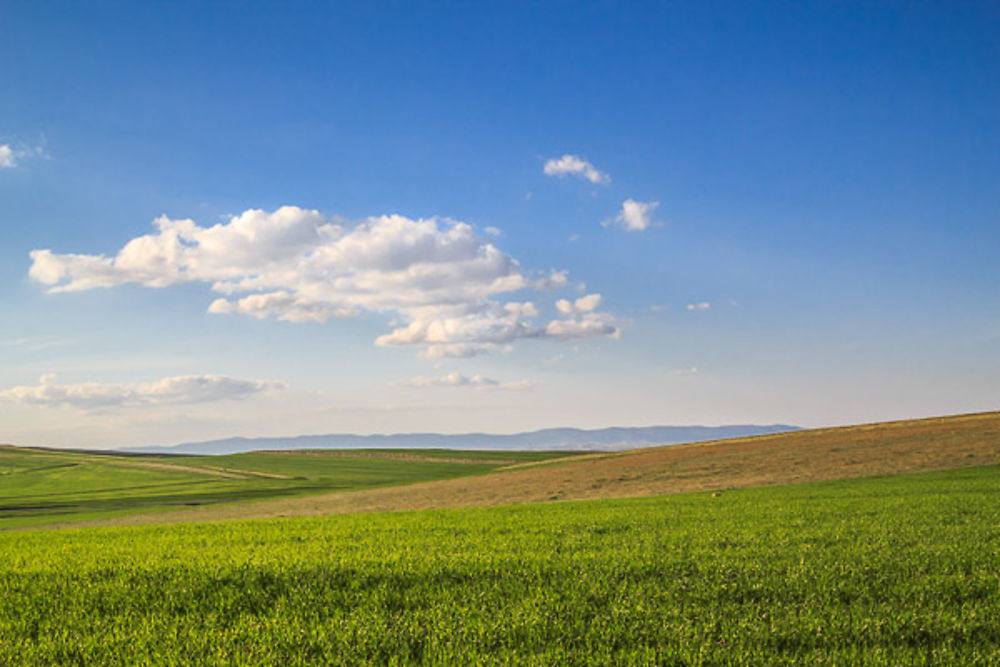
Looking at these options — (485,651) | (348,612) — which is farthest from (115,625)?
(485,651)

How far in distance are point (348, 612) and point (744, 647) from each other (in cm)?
485

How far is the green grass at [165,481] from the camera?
5928cm

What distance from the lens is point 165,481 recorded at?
9150 cm

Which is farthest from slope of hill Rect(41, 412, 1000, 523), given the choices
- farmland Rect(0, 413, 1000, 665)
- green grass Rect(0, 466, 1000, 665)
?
green grass Rect(0, 466, 1000, 665)

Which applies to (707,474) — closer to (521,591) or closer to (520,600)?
(521,591)

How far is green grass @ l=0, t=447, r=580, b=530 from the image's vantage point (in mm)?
59281

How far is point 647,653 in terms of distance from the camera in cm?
644

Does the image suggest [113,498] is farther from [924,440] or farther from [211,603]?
[924,440]

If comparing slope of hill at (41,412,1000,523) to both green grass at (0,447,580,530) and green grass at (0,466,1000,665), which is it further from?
green grass at (0,466,1000,665)

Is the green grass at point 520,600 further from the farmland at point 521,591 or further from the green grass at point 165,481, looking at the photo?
the green grass at point 165,481

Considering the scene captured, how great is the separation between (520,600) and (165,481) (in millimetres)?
98618

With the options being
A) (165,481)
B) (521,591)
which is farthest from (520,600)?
(165,481)

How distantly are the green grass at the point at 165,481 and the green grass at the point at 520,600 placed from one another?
46.5 metres

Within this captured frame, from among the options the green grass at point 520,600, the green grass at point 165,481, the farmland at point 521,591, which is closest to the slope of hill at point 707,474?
the green grass at point 165,481
